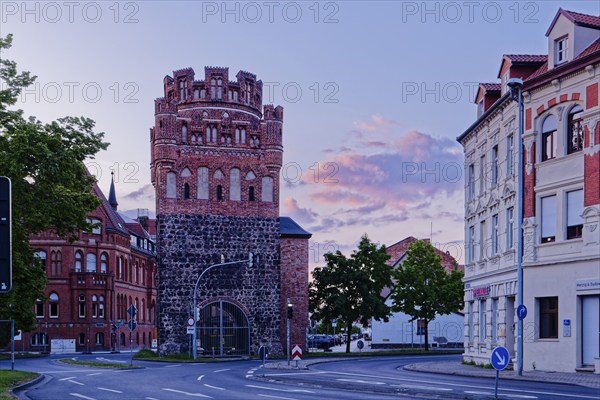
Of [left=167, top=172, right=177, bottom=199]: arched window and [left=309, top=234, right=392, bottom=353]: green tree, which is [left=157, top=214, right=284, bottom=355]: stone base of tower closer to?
[left=167, top=172, right=177, bottom=199]: arched window

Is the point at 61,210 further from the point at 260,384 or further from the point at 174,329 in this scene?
the point at 174,329

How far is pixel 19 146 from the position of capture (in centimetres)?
3080

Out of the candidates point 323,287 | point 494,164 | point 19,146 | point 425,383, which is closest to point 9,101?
→ point 19,146

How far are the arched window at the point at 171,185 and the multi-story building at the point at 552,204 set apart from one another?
28027mm

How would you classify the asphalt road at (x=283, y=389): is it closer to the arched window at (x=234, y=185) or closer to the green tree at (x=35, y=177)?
Result: the green tree at (x=35, y=177)

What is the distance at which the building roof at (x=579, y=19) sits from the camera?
3438 cm

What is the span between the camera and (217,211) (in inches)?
2530

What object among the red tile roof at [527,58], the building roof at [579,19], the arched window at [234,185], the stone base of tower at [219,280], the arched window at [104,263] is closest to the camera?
the building roof at [579,19]

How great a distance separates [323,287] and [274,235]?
28.1 ft

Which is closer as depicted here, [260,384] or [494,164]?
[260,384]

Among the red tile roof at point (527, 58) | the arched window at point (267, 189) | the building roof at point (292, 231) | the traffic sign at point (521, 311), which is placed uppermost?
the red tile roof at point (527, 58)

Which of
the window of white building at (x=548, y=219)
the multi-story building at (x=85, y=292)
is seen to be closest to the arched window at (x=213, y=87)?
the multi-story building at (x=85, y=292)

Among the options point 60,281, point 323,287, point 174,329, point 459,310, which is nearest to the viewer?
point 174,329

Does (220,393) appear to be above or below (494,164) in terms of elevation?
below
